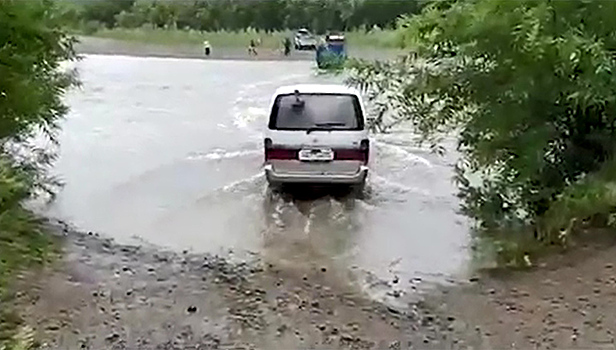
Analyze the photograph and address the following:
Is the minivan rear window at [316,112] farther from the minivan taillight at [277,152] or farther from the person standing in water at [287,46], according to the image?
the person standing in water at [287,46]

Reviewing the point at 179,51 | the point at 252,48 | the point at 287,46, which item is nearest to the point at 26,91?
the point at 287,46

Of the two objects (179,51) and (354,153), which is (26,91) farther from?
(179,51)

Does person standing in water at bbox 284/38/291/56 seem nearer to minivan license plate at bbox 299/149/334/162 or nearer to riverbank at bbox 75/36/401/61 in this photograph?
riverbank at bbox 75/36/401/61

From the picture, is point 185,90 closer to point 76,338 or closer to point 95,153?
point 95,153

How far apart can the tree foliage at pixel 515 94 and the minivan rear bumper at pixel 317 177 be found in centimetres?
266

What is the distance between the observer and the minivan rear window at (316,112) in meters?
14.9

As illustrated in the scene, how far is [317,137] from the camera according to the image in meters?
14.8

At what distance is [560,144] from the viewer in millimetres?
11367

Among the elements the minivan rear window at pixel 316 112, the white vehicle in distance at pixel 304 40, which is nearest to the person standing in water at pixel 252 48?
the white vehicle in distance at pixel 304 40

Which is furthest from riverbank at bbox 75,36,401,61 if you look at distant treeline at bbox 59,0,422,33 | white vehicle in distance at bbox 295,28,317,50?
distant treeline at bbox 59,0,422,33

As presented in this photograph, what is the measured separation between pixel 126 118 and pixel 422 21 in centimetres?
1786

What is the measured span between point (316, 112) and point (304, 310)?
266 inches

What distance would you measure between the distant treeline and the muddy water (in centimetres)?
339

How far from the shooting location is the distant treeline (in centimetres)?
2528
